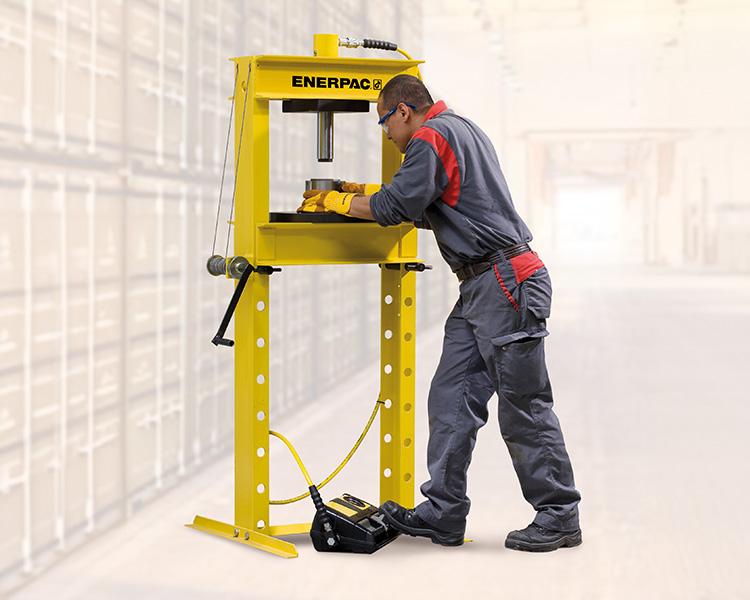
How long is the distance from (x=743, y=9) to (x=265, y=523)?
16.1 m

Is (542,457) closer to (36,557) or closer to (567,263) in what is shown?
(36,557)

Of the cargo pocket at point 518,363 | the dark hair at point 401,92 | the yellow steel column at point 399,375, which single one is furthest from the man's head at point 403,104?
the cargo pocket at point 518,363

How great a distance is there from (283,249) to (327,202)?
206 mm

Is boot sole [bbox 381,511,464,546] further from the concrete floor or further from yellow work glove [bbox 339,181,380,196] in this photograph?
yellow work glove [bbox 339,181,380,196]

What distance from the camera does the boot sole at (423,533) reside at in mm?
3732

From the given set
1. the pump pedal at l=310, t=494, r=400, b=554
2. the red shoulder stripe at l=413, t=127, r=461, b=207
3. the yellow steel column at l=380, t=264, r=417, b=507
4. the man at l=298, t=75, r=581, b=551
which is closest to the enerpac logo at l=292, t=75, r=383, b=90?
the man at l=298, t=75, r=581, b=551

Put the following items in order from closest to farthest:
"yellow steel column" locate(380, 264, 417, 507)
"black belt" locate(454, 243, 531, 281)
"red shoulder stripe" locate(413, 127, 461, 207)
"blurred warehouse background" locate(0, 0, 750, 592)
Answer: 1. "blurred warehouse background" locate(0, 0, 750, 592)
2. "red shoulder stripe" locate(413, 127, 461, 207)
3. "black belt" locate(454, 243, 531, 281)
4. "yellow steel column" locate(380, 264, 417, 507)

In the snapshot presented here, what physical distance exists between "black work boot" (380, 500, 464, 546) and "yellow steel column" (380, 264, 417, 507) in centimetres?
18

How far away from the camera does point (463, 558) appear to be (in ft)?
11.9

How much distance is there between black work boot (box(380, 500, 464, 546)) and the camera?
373 centimetres

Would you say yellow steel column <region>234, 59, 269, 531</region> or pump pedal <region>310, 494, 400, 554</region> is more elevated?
yellow steel column <region>234, 59, 269, 531</region>

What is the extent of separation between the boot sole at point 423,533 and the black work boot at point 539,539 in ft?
0.58

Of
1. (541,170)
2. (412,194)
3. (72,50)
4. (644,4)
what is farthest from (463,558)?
(541,170)

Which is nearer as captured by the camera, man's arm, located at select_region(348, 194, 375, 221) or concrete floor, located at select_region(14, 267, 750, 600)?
concrete floor, located at select_region(14, 267, 750, 600)
